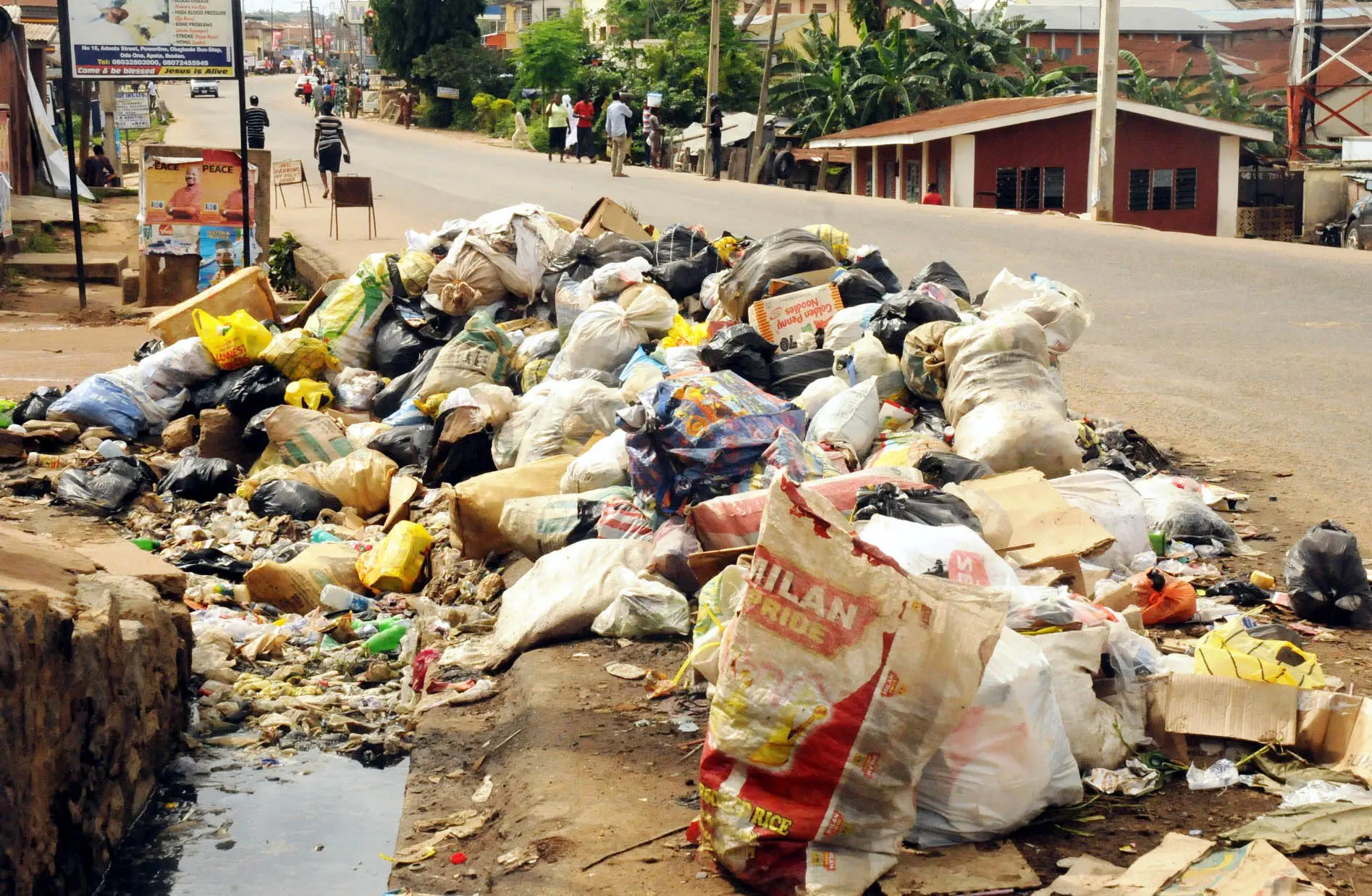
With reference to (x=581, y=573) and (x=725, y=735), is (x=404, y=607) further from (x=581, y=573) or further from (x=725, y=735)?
(x=725, y=735)

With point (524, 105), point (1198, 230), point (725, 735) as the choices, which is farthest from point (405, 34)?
point (725, 735)

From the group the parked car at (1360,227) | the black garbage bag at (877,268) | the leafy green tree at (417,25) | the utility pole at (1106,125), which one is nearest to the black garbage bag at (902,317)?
the black garbage bag at (877,268)

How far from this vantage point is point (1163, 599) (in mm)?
4055

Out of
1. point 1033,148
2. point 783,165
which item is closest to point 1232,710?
point 1033,148

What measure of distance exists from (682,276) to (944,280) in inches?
56.8

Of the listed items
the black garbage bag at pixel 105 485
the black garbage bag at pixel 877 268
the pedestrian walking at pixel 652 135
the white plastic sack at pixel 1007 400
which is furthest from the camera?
the pedestrian walking at pixel 652 135

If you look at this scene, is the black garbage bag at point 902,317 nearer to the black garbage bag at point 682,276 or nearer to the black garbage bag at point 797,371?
the black garbage bag at point 797,371

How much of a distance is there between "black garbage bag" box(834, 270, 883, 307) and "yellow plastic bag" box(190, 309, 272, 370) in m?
3.17

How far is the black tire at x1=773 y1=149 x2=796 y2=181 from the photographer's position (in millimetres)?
33156

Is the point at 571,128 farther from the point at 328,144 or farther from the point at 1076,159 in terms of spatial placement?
the point at 328,144

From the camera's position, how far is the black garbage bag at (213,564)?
5578 millimetres

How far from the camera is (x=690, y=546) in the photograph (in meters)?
4.38

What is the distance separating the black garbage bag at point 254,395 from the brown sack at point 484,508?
2273 mm

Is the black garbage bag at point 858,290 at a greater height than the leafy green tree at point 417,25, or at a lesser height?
lesser
